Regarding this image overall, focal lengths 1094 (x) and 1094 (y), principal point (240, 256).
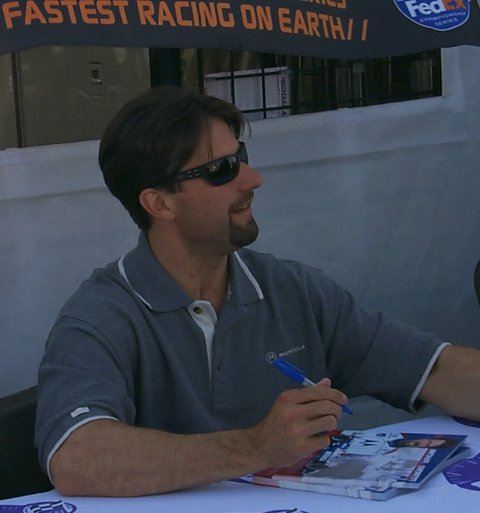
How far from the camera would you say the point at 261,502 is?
1766 mm

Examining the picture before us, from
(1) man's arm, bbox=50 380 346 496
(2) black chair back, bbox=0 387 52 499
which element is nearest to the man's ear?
(2) black chair back, bbox=0 387 52 499

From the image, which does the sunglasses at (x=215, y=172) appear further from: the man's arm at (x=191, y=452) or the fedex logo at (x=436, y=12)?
the fedex logo at (x=436, y=12)

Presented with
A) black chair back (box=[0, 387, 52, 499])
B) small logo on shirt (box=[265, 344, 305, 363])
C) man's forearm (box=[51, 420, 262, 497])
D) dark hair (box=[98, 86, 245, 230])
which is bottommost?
black chair back (box=[0, 387, 52, 499])

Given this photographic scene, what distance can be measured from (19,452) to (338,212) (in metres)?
1.95

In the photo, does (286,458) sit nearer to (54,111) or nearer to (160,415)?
(160,415)

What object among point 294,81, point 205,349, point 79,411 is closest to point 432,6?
→ point 294,81

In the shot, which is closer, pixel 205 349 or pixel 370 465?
pixel 370 465

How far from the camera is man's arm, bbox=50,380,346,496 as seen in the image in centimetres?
177

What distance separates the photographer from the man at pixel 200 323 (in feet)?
6.61

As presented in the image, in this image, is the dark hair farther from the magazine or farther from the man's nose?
the magazine

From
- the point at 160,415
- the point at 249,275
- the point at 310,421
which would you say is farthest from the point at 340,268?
the point at 310,421

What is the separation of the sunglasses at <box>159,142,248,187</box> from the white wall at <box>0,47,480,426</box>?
1190mm

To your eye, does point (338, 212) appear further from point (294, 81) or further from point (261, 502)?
point (261, 502)

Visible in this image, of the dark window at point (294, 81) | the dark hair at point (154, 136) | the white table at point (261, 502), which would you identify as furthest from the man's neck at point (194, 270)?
the dark window at point (294, 81)
